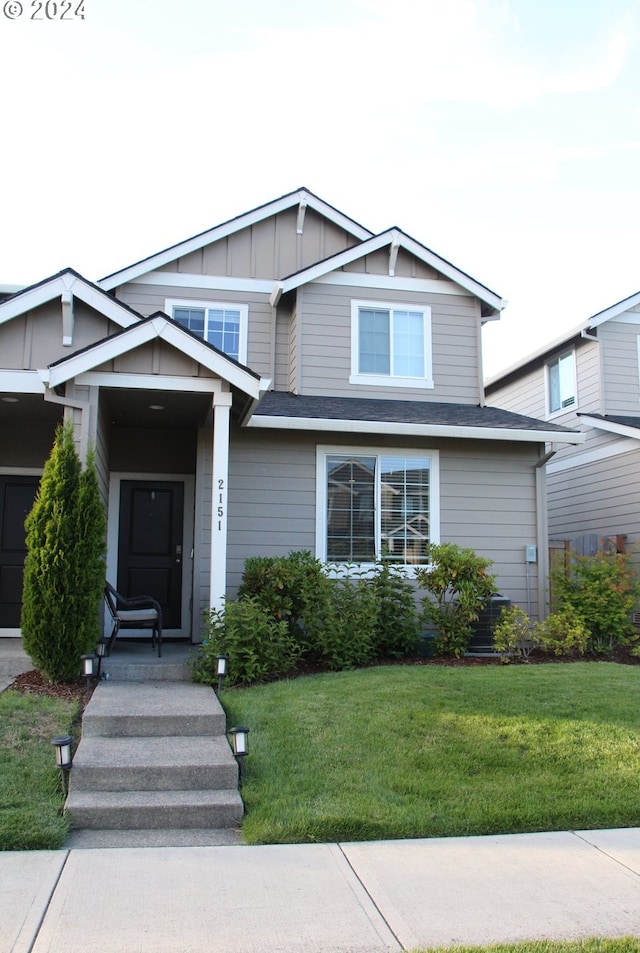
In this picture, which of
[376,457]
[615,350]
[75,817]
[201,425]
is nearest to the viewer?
[75,817]

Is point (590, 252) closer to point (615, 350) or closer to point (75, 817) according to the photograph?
point (615, 350)

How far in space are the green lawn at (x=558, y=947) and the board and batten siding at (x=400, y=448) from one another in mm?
6275

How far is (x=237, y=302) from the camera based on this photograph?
11977mm

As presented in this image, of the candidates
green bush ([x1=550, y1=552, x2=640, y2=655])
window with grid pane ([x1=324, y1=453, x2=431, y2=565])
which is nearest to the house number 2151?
window with grid pane ([x1=324, y1=453, x2=431, y2=565])

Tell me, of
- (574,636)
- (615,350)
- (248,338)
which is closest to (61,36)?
(248,338)

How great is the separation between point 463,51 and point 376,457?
5173 mm

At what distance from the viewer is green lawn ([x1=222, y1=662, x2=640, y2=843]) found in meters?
4.57

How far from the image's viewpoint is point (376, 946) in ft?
10.5

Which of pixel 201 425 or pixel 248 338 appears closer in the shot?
pixel 201 425

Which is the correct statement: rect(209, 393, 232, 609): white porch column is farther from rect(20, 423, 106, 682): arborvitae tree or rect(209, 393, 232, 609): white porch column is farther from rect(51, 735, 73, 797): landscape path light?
rect(51, 735, 73, 797): landscape path light

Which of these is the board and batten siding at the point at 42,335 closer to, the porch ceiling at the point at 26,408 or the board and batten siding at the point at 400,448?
the porch ceiling at the point at 26,408

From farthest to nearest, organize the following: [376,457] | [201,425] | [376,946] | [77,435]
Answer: [376,457] → [201,425] → [77,435] → [376,946]

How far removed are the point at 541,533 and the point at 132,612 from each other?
5.56m

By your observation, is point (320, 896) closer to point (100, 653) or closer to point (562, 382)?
point (100, 653)
